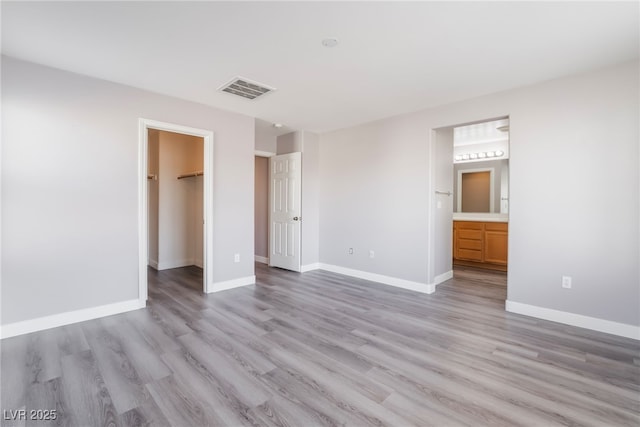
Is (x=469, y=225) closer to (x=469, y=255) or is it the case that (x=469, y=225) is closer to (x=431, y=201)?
(x=469, y=255)

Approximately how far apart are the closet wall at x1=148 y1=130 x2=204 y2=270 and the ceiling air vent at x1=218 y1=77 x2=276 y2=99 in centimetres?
205

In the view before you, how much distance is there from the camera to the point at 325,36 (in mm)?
2264

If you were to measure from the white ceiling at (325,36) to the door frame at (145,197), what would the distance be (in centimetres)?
43

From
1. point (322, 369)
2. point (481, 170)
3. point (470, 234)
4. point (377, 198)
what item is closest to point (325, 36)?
point (322, 369)

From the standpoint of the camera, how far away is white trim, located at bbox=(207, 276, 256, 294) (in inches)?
155

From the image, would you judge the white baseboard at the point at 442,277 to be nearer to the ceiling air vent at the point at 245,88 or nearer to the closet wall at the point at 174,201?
the ceiling air vent at the point at 245,88

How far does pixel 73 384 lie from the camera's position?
1.90 m

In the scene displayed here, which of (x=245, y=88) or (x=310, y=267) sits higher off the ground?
(x=245, y=88)

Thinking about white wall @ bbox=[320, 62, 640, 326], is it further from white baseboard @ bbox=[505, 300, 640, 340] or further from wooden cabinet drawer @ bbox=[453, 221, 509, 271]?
wooden cabinet drawer @ bbox=[453, 221, 509, 271]

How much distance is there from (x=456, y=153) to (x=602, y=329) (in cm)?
453

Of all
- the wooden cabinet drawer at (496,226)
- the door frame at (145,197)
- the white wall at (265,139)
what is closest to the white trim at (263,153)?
the white wall at (265,139)

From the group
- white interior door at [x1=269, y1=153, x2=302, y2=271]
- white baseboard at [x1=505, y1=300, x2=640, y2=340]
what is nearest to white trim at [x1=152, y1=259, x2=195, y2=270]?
white interior door at [x1=269, y1=153, x2=302, y2=271]

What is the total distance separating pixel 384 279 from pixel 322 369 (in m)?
2.54

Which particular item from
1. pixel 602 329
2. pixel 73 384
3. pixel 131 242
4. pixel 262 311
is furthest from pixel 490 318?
pixel 131 242
